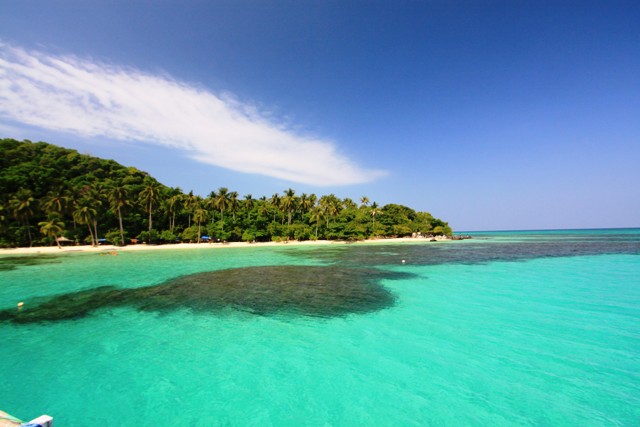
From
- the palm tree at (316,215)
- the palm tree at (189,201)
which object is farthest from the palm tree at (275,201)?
the palm tree at (189,201)

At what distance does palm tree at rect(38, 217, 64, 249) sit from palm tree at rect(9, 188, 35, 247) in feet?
7.97

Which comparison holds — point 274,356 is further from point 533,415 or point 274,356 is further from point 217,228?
point 217,228

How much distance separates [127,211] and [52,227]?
40.6 ft

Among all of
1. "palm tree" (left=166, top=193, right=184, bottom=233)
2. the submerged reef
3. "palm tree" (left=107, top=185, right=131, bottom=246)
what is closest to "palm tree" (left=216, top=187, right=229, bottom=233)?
"palm tree" (left=166, top=193, right=184, bottom=233)

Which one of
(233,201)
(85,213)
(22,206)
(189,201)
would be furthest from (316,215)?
(22,206)

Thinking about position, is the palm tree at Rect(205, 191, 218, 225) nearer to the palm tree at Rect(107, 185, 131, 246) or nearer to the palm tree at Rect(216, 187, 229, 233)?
the palm tree at Rect(216, 187, 229, 233)

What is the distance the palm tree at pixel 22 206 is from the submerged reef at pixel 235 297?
48852 millimetres

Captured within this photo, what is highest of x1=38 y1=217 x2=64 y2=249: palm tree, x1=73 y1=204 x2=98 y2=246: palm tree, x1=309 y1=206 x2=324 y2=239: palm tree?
x1=309 y1=206 x2=324 y2=239: palm tree

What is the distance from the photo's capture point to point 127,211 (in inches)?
2351

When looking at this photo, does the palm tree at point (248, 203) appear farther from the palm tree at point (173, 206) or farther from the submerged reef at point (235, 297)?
the submerged reef at point (235, 297)

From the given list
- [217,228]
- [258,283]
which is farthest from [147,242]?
Answer: [258,283]

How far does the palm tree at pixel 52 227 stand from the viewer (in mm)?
49291

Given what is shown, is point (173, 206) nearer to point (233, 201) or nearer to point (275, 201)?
point (233, 201)

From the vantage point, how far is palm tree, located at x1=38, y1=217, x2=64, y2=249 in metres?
49.3
